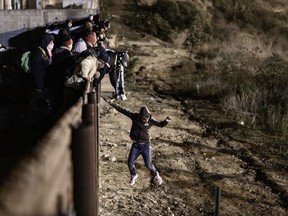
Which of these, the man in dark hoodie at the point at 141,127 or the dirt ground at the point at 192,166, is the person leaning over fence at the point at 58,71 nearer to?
the man in dark hoodie at the point at 141,127

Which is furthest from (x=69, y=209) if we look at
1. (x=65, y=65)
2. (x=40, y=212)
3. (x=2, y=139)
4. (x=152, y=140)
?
(x=152, y=140)

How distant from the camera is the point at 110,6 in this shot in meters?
28.6

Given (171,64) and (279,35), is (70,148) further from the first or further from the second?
(279,35)

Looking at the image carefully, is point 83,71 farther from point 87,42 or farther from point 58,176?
point 58,176

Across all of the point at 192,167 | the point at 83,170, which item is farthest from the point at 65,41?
the point at 192,167

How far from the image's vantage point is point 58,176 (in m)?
1.43

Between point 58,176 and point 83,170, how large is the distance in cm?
39

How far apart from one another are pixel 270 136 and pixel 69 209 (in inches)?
433

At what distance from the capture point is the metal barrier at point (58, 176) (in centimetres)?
108

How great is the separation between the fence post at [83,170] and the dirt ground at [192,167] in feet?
17.0

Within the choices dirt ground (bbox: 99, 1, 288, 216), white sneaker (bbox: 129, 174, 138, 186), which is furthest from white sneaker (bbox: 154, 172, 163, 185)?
white sneaker (bbox: 129, 174, 138, 186)

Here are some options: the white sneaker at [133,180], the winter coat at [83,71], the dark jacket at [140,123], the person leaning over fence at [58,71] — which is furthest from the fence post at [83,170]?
the white sneaker at [133,180]

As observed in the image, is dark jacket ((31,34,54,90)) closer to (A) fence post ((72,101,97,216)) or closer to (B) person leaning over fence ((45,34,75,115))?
(B) person leaning over fence ((45,34,75,115))

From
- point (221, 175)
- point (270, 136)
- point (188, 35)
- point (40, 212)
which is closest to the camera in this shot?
point (40, 212)
